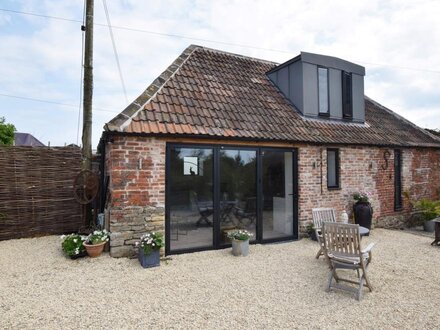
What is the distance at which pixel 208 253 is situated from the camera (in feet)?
19.4

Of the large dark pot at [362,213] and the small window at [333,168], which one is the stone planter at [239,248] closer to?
the small window at [333,168]

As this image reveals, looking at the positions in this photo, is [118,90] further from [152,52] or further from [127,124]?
[127,124]

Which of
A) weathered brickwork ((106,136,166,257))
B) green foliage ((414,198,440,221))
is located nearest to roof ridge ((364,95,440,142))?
green foliage ((414,198,440,221))

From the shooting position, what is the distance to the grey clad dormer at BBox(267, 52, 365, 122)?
27.0 feet

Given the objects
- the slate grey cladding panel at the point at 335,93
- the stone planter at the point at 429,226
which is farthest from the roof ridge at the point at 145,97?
the stone planter at the point at 429,226

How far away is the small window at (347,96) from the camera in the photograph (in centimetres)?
888

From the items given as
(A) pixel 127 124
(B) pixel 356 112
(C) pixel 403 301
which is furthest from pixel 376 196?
(A) pixel 127 124

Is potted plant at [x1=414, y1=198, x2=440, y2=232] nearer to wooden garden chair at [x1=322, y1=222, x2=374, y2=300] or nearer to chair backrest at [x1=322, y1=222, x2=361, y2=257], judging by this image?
wooden garden chair at [x1=322, y1=222, x2=374, y2=300]

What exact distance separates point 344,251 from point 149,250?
3498mm

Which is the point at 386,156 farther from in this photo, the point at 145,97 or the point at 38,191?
the point at 38,191

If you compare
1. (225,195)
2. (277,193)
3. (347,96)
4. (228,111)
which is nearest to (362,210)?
(277,193)

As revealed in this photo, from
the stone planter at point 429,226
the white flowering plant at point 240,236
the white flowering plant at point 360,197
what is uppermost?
the white flowering plant at point 360,197

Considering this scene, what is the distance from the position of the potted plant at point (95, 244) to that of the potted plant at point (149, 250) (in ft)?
3.28

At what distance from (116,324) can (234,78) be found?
7382 mm
